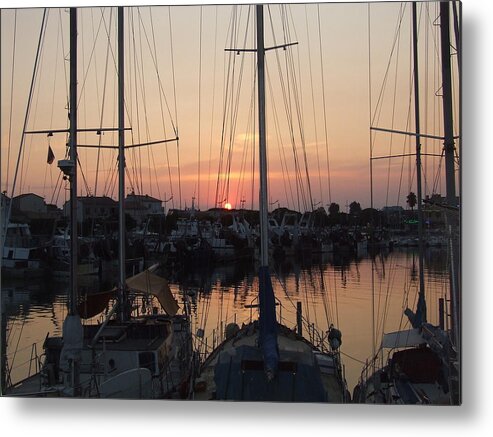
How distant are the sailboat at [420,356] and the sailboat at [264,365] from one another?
22 cm

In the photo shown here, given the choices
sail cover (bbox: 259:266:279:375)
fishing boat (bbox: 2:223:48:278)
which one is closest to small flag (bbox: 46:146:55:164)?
fishing boat (bbox: 2:223:48:278)

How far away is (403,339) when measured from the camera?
418 cm

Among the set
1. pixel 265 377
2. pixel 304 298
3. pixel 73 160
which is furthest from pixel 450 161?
pixel 73 160

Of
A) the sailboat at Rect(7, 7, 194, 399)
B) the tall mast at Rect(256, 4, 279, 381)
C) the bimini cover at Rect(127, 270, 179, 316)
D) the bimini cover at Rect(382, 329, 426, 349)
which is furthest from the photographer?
the bimini cover at Rect(127, 270, 179, 316)

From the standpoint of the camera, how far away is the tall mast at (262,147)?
13.1 ft

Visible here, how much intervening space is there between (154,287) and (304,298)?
4.24ft

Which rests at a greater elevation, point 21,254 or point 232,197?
point 232,197

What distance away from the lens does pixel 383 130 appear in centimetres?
422

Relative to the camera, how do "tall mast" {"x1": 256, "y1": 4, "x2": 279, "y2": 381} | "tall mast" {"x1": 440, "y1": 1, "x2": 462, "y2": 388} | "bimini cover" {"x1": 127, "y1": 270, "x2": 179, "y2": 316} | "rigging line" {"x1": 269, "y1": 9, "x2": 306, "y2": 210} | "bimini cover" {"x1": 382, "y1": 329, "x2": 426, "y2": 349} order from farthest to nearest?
"bimini cover" {"x1": 127, "y1": 270, "x2": 179, "y2": 316} → "rigging line" {"x1": 269, "y1": 9, "x2": 306, "y2": 210} → "bimini cover" {"x1": 382, "y1": 329, "x2": 426, "y2": 349} → "tall mast" {"x1": 256, "y1": 4, "x2": 279, "y2": 381} → "tall mast" {"x1": 440, "y1": 1, "x2": 462, "y2": 388}

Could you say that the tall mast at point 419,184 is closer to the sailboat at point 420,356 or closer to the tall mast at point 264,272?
the sailboat at point 420,356

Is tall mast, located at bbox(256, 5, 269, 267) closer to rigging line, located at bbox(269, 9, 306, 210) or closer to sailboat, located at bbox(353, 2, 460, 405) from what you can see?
rigging line, located at bbox(269, 9, 306, 210)

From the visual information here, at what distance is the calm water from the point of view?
13.8 feet

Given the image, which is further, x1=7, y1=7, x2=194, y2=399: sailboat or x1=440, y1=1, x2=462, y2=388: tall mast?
x1=7, y1=7, x2=194, y2=399: sailboat

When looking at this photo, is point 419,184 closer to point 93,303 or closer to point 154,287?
point 154,287
